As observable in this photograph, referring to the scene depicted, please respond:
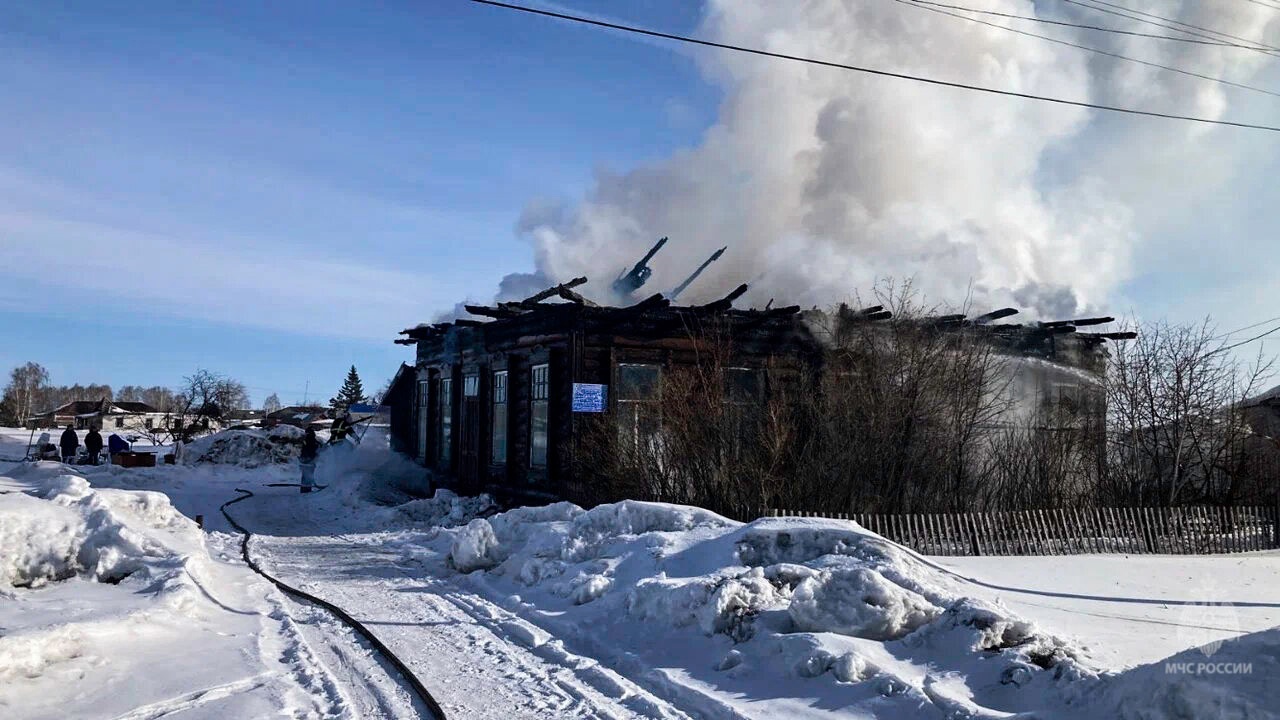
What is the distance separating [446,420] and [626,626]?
18074 millimetres

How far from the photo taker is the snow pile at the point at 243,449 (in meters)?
36.7

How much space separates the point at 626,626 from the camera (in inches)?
360

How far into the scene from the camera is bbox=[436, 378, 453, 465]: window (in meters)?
25.7

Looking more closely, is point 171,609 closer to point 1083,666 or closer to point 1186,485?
point 1083,666

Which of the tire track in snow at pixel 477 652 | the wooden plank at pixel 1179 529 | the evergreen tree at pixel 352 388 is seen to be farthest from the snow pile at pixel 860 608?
the evergreen tree at pixel 352 388

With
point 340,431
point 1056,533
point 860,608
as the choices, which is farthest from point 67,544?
point 340,431

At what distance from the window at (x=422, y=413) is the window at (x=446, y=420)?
109cm

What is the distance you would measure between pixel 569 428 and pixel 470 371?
6147 mm

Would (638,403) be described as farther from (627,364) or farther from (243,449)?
(243,449)

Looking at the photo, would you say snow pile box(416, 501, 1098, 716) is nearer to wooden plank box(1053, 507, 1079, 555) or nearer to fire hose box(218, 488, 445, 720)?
fire hose box(218, 488, 445, 720)

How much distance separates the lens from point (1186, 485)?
19844 mm

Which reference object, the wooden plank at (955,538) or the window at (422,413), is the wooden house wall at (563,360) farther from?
the wooden plank at (955,538)

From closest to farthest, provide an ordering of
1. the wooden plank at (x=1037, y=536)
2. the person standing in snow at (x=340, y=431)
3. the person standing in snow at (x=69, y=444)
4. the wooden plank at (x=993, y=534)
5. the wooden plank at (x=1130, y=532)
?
1. the wooden plank at (x=993, y=534)
2. the wooden plank at (x=1037, y=536)
3. the wooden plank at (x=1130, y=532)
4. the person standing in snow at (x=340, y=431)
5. the person standing in snow at (x=69, y=444)

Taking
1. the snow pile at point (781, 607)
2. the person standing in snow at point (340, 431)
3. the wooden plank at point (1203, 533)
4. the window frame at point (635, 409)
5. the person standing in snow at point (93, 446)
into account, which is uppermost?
the window frame at point (635, 409)
